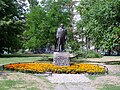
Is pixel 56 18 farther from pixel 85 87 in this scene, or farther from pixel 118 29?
pixel 85 87

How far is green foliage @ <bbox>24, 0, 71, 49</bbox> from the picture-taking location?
111ft

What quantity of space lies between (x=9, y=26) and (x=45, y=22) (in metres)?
11.0

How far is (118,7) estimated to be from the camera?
2872 centimetres

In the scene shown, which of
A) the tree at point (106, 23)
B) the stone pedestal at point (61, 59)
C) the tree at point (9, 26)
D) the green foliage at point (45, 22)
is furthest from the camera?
the tree at point (9, 26)

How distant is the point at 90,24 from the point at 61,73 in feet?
41.2

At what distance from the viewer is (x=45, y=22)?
111 feet

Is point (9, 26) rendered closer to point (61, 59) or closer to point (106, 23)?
point (106, 23)

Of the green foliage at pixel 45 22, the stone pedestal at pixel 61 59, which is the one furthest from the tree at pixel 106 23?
the stone pedestal at pixel 61 59

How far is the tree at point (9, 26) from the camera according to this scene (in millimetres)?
43091

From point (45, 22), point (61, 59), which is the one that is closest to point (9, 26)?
point (45, 22)

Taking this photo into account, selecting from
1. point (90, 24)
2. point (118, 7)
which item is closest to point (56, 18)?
point (90, 24)

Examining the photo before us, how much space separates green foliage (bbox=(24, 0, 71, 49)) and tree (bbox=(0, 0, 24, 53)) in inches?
326

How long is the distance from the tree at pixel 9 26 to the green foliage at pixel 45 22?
8.29 metres

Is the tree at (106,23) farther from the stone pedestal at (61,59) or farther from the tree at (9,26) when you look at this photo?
the tree at (9,26)
